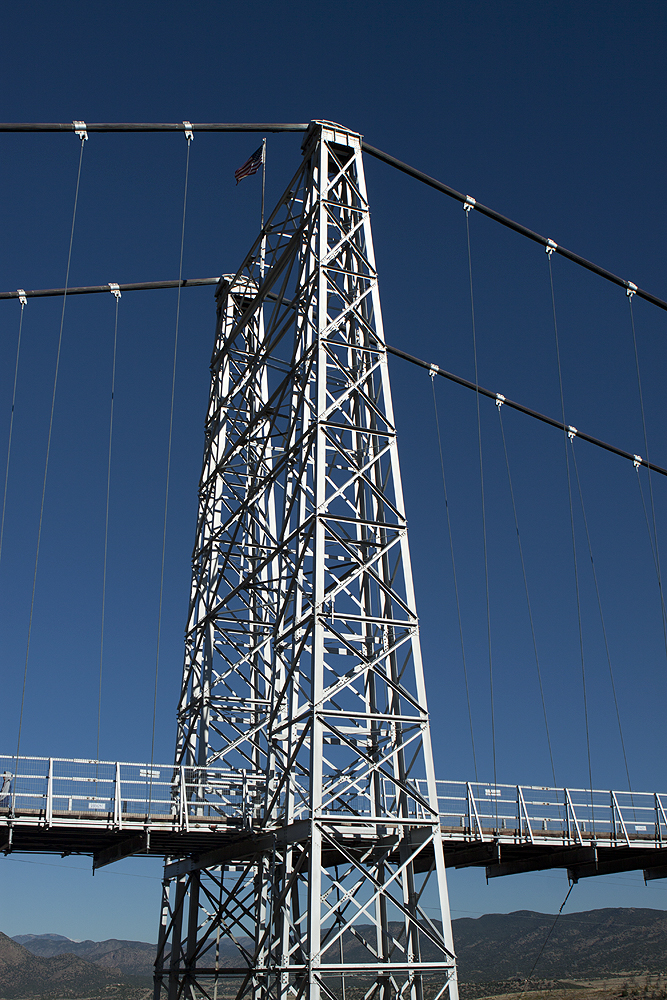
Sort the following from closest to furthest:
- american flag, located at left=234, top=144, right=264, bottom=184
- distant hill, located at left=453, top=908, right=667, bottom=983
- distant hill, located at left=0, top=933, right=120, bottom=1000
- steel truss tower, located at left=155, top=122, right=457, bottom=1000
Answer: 1. steel truss tower, located at left=155, top=122, right=457, bottom=1000
2. american flag, located at left=234, top=144, right=264, bottom=184
3. distant hill, located at left=453, top=908, right=667, bottom=983
4. distant hill, located at left=0, top=933, right=120, bottom=1000

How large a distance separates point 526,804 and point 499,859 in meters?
1.82

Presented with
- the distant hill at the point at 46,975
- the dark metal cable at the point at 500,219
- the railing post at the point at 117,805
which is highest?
the dark metal cable at the point at 500,219

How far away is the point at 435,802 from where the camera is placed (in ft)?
57.9

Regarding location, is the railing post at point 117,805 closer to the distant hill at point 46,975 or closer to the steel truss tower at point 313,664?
the steel truss tower at point 313,664

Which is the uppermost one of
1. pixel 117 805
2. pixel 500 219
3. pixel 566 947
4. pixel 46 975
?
pixel 500 219

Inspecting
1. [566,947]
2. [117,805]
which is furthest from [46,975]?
[117,805]

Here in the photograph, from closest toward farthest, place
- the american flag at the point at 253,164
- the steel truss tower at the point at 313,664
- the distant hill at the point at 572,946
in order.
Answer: the steel truss tower at the point at 313,664 → the american flag at the point at 253,164 → the distant hill at the point at 572,946

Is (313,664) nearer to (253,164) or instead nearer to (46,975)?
(253,164)

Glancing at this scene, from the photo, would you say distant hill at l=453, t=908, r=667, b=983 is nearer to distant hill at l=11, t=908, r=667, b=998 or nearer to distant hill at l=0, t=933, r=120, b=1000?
distant hill at l=11, t=908, r=667, b=998

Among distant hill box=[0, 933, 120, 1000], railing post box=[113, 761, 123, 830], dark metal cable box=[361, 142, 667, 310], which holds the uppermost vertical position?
dark metal cable box=[361, 142, 667, 310]

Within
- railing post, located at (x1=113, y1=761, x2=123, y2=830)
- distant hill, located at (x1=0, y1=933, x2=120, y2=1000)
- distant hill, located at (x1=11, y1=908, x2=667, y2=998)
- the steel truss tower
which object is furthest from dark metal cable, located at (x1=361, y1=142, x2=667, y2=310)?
distant hill, located at (x1=0, y1=933, x2=120, y2=1000)

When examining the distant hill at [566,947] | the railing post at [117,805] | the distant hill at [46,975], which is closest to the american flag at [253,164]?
the railing post at [117,805]

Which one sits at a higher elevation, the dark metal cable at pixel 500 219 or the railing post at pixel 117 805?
the dark metal cable at pixel 500 219

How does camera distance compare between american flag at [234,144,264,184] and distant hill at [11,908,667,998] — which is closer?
american flag at [234,144,264,184]
